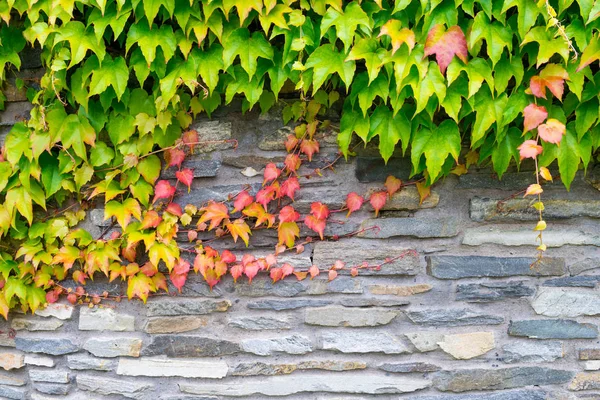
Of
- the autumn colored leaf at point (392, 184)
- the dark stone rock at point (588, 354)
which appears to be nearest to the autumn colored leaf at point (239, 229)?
the autumn colored leaf at point (392, 184)

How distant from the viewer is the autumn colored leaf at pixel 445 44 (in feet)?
5.94

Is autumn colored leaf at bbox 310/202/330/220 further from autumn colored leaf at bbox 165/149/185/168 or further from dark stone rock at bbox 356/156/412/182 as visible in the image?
autumn colored leaf at bbox 165/149/185/168

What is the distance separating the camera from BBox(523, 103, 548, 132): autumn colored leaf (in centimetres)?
184

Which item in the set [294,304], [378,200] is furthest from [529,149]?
[294,304]

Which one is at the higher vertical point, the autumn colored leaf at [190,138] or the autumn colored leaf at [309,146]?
the autumn colored leaf at [190,138]

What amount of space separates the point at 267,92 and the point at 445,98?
69 centimetres

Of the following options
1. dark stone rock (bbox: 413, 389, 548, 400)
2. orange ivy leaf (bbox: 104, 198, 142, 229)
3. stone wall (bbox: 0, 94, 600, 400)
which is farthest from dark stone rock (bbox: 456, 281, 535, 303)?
orange ivy leaf (bbox: 104, 198, 142, 229)

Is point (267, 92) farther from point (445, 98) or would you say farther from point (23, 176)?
point (23, 176)

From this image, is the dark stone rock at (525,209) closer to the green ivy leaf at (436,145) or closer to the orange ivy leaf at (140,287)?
the green ivy leaf at (436,145)

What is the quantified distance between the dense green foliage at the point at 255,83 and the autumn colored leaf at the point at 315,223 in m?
0.33

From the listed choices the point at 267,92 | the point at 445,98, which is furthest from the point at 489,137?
the point at 267,92

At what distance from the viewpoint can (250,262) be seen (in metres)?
2.12

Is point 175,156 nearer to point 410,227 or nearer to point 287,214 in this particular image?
point 287,214

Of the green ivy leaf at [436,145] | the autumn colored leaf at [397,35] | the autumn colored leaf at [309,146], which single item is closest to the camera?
the autumn colored leaf at [397,35]
